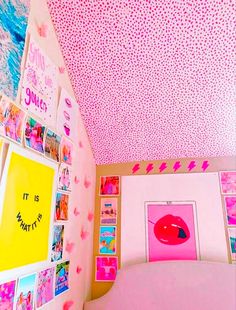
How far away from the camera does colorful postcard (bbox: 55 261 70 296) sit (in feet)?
3.88

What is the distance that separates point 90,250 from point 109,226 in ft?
0.69

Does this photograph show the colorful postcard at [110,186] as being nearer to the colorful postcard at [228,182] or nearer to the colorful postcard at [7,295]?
the colorful postcard at [228,182]

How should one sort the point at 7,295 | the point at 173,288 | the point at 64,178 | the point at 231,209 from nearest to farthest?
the point at 7,295
the point at 64,178
the point at 173,288
the point at 231,209

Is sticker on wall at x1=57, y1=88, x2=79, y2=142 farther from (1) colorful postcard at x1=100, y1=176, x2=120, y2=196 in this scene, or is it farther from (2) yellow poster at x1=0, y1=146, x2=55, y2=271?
(1) colorful postcard at x1=100, y1=176, x2=120, y2=196

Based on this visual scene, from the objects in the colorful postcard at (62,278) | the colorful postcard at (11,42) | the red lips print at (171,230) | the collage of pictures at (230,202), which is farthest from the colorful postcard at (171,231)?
the colorful postcard at (11,42)

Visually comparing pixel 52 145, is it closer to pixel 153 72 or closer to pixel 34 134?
pixel 34 134

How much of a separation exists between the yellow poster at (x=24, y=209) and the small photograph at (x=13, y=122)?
5 cm

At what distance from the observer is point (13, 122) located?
903mm

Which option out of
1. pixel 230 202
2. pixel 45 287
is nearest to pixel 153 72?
pixel 230 202

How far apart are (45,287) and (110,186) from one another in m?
0.87

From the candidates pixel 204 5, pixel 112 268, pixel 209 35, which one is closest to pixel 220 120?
pixel 209 35

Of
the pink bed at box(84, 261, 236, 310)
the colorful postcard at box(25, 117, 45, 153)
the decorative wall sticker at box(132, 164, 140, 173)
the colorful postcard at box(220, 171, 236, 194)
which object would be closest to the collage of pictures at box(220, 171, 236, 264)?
the colorful postcard at box(220, 171, 236, 194)

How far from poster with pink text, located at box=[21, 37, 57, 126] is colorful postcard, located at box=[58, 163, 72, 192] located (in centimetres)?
25

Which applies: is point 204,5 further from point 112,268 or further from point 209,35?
point 112,268
